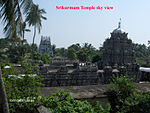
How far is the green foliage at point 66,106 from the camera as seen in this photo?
15.4 feet

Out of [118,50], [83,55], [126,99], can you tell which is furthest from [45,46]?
[126,99]

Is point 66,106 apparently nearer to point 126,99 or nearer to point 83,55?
point 126,99

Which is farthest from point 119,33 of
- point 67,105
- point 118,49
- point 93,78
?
Answer: point 67,105

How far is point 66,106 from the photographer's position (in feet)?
15.7

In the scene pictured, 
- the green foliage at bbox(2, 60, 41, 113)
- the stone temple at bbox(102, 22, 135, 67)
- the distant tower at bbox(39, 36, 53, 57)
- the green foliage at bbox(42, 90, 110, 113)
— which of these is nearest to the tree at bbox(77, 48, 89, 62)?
the distant tower at bbox(39, 36, 53, 57)

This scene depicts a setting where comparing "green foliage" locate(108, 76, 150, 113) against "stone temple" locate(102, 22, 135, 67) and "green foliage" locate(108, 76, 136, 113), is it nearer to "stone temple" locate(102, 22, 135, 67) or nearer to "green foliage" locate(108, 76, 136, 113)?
"green foliage" locate(108, 76, 136, 113)

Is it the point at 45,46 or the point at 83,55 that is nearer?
the point at 83,55

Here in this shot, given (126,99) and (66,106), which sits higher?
(66,106)

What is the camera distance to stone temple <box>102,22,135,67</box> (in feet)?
95.0

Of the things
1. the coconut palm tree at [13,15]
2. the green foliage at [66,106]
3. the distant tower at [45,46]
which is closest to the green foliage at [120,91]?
the green foliage at [66,106]

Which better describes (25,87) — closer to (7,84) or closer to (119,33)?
(7,84)

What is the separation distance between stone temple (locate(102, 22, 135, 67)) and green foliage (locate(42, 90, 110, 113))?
24.0 m

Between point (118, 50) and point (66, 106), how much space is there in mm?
26038

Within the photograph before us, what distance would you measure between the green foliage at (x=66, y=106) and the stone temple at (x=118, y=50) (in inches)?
946
